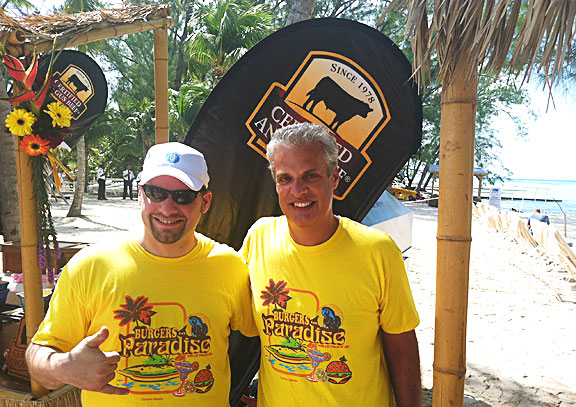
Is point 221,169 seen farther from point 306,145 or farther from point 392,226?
point 392,226

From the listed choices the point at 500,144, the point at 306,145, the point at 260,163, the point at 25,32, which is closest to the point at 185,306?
the point at 306,145

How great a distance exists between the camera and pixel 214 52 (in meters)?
15.9

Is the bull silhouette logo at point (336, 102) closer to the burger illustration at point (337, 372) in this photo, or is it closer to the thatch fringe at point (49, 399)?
the burger illustration at point (337, 372)

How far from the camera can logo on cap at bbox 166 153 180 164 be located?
1967 millimetres

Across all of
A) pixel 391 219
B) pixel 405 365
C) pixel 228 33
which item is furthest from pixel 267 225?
pixel 228 33

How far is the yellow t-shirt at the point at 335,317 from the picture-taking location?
1.89 m

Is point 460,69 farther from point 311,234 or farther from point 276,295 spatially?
point 276,295

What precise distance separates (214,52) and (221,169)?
45.5 feet

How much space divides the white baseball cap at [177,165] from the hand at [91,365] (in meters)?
0.66

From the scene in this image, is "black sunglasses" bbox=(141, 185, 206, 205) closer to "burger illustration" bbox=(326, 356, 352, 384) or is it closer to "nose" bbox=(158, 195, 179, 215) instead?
"nose" bbox=(158, 195, 179, 215)

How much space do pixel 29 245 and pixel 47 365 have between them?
5.29 feet

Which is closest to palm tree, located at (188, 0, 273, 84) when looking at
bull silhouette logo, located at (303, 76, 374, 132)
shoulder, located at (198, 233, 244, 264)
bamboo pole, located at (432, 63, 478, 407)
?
bull silhouette logo, located at (303, 76, 374, 132)

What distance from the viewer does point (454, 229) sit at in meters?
2.19

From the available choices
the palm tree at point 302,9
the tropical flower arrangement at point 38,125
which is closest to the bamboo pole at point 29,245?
the tropical flower arrangement at point 38,125
